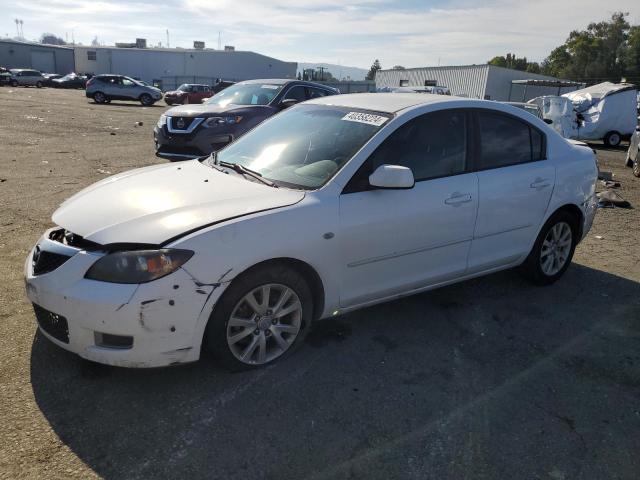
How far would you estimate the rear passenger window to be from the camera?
4176 mm

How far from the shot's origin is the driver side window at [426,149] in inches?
139

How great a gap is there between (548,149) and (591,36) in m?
86.5

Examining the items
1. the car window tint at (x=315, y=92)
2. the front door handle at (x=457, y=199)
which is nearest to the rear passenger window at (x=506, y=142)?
the front door handle at (x=457, y=199)

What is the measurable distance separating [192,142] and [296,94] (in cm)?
242

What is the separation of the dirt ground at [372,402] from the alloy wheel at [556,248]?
36 centimetres

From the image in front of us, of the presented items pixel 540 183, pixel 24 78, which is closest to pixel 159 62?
pixel 24 78

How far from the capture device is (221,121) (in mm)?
9047

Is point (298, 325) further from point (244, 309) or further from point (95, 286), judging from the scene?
point (95, 286)

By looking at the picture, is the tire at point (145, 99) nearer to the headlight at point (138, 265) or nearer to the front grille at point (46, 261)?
the front grille at point (46, 261)

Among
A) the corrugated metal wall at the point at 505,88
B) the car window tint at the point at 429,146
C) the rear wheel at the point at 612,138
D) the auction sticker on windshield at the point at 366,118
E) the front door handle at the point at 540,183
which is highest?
the corrugated metal wall at the point at 505,88

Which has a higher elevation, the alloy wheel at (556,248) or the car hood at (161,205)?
the car hood at (161,205)

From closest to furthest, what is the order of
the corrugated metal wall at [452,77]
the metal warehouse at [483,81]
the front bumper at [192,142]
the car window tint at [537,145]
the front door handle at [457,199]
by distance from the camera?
1. the front door handle at [457,199]
2. the car window tint at [537,145]
3. the front bumper at [192,142]
4. the metal warehouse at [483,81]
5. the corrugated metal wall at [452,77]

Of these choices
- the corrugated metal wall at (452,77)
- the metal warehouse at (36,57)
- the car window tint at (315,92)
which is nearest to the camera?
the car window tint at (315,92)

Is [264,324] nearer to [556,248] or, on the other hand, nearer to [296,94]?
[556,248]
